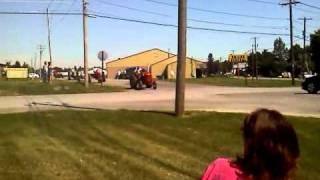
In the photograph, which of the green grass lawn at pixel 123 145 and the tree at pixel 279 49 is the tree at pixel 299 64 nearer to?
the tree at pixel 279 49

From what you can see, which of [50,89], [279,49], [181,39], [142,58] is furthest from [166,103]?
[279,49]

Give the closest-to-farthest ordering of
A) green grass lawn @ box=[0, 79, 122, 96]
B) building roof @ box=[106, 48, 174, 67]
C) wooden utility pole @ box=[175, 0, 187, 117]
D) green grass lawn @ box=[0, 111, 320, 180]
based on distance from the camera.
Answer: green grass lawn @ box=[0, 111, 320, 180] < wooden utility pole @ box=[175, 0, 187, 117] < green grass lawn @ box=[0, 79, 122, 96] < building roof @ box=[106, 48, 174, 67]

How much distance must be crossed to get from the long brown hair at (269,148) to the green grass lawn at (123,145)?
18.7 ft

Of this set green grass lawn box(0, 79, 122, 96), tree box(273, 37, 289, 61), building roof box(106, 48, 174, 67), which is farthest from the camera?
tree box(273, 37, 289, 61)

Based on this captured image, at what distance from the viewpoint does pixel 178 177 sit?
8.56 m

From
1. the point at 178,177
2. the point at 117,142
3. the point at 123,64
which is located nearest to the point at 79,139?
the point at 117,142

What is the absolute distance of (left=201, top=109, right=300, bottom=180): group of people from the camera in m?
2.74

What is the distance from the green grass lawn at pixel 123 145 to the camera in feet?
29.5

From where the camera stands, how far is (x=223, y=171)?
9.58ft

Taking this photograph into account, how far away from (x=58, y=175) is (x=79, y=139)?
370cm

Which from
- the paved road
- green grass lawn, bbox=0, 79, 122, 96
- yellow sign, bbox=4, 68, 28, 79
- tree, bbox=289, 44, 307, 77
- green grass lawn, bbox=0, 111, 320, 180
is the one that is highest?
tree, bbox=289, 44, 307, 77

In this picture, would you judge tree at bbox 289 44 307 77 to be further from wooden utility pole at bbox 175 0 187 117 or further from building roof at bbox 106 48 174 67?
wooden utility pole at bbox 175 0 187 117

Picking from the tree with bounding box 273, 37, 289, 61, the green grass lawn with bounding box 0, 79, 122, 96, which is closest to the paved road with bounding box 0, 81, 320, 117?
the green grass lawn with bounding box 0, 79, 122, 96

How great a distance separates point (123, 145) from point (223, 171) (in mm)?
8728
